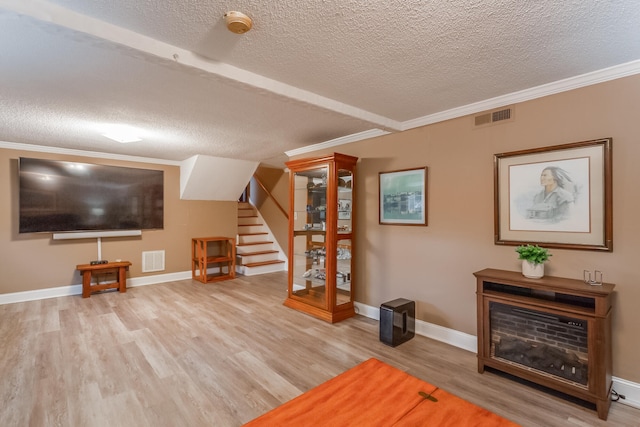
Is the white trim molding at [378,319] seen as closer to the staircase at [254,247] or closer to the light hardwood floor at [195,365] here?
the light hardwood floor at [195,365]

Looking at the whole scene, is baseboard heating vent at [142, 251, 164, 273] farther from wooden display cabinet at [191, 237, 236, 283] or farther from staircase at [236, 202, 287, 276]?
staircase at [236, 202, 287, 276]

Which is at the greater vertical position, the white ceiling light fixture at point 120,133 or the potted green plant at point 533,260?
the white ceiling light fixture at point 120,133

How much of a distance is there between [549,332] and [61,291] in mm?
6335

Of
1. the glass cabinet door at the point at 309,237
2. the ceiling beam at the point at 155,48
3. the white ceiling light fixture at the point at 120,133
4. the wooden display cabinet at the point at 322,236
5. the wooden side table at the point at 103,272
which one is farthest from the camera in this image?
the wooden side table at the point at 103,272

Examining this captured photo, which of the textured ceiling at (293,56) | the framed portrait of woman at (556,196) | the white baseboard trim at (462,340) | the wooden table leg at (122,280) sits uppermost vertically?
the textured ceiling at (293,56)

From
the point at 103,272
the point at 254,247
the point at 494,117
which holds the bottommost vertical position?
the point at 103,272

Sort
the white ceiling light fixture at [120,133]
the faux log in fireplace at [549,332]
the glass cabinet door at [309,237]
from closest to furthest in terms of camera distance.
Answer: the faux log in fireplace at [549,332]
the white ceiling light fixture at [120,133]
the glass cabinet door at [309,237]

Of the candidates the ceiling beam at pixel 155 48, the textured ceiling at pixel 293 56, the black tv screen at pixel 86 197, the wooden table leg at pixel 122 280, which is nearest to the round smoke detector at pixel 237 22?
the textured ceiling at pixel 293 56

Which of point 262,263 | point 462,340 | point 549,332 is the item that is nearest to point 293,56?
point 549,332

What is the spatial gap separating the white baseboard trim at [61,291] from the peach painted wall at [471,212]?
3923 millimetres

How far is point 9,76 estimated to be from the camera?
218 centimetres

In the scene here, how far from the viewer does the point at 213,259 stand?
225 inches

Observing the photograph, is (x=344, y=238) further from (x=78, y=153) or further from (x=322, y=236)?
(x=78, y=153)

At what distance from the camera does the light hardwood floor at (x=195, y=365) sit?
198 cm
